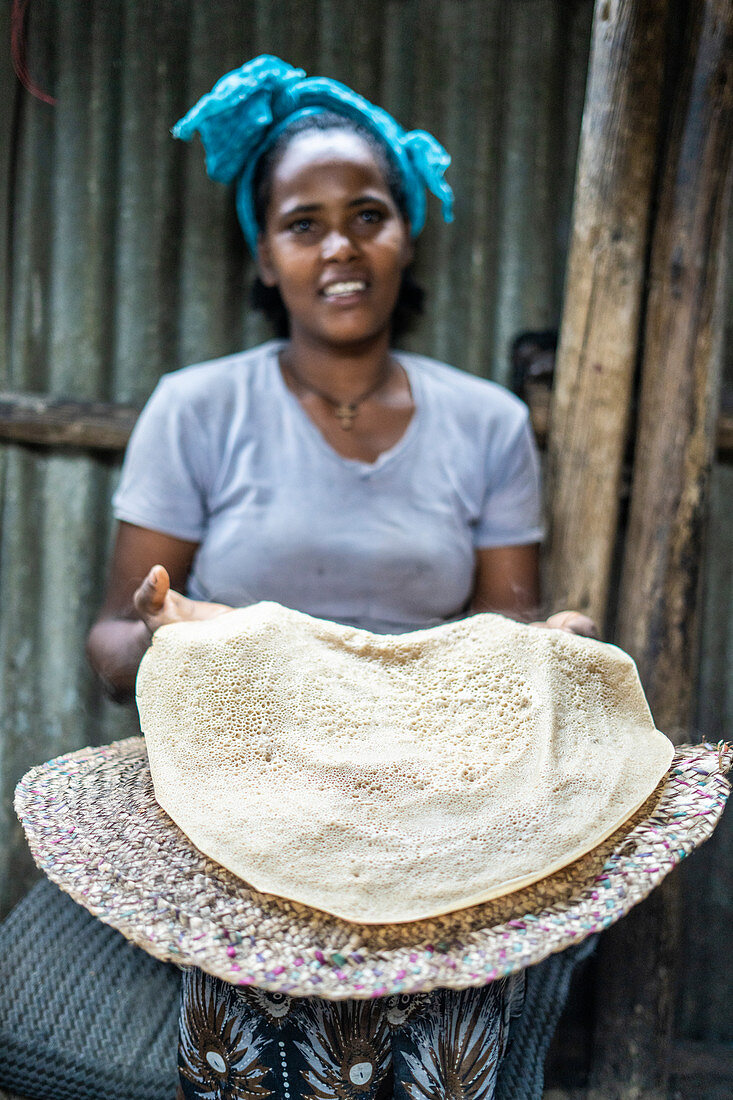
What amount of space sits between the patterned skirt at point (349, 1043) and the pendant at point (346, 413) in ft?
3.22

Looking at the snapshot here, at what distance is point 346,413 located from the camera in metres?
1.57

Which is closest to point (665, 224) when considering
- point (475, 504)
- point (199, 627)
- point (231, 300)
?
point (475, 504)

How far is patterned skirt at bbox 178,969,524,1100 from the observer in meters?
0.98

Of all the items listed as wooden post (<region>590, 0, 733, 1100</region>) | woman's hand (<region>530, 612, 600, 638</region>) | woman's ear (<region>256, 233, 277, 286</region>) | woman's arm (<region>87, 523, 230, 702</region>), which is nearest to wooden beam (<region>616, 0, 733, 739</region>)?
wooden post (<region>590, 0, 733, 1100</region>)

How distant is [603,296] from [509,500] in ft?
1.53

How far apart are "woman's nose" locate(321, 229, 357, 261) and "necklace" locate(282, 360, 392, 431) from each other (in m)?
0.26

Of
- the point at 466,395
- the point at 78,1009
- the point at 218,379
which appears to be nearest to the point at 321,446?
the point at 218,379

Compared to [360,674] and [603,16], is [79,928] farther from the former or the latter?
[603,16]

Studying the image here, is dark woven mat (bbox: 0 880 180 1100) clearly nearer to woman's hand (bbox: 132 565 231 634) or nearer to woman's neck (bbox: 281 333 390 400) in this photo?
woman's hand (bbox: 132 565 231 634)

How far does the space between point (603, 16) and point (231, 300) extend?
976mm

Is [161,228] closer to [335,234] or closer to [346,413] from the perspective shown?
[335,234]

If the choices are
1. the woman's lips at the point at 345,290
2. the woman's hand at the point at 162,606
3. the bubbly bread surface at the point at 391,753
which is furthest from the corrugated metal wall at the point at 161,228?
the bubbly bread surface at the point at 391,753

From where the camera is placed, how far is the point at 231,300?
1.91m

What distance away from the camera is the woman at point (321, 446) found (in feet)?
4.75
